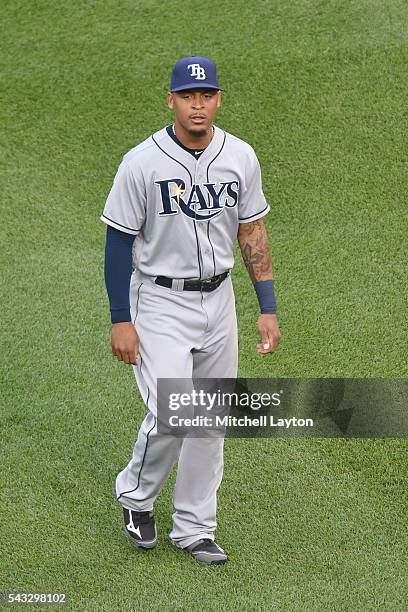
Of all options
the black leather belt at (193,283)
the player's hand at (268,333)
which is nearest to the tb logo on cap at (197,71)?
the black leather belt at (193,283)

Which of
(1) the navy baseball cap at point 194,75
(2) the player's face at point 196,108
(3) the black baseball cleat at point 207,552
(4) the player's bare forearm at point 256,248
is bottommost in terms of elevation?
(3) the black baseball cleat at point 207,552

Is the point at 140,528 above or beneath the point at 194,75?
beneath

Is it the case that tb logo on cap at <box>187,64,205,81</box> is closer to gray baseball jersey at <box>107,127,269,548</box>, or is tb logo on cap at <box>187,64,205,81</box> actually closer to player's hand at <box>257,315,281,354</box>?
gray baseball jersey at <box>107,127,269,548</box>

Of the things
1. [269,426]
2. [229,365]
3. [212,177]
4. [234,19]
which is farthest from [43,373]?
[234,19]

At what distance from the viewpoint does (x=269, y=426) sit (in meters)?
5.73

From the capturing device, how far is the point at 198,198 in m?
4.49

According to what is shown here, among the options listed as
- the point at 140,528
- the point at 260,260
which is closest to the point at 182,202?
the point at 260,260

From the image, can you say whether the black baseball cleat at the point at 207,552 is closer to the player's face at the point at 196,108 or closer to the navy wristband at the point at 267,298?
the navy wristband at the point at 267,298

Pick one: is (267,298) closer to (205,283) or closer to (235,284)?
(205,283)

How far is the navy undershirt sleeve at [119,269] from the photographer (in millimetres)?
4492

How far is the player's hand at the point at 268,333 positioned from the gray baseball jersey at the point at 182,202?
300 mm

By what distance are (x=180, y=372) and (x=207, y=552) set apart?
2.80ft

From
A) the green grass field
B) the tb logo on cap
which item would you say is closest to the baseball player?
the tb logo on cap

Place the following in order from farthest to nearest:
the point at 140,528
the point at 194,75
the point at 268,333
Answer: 1. the point at 140,528
2. the point at 268,333
3. the point at 194,75
